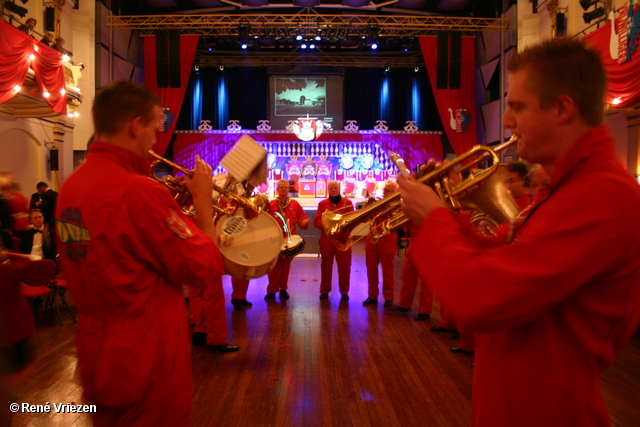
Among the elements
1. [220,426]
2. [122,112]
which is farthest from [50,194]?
[122,112]

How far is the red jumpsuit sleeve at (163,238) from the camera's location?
1.29m

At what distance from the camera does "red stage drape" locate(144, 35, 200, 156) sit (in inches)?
519

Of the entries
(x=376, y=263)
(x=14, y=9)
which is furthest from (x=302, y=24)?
(x=376, y=263)

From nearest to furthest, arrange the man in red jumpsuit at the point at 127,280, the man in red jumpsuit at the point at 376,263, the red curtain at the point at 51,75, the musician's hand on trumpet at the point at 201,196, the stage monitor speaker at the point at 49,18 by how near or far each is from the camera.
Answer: the man in red jumpsuit at the point at 127,280 → the musician's hand on trumpet at the point at 201,196 → the man in red jumpsuit at the point at 376,263 → the red curtain at the point at 51,75 → the stage monitor speaker at the point at 49,18

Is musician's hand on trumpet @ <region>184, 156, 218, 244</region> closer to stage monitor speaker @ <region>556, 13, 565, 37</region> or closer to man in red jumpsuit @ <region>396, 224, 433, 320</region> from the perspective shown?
man in red jumpsuit @ <region>396, 224, 433, 320</region>

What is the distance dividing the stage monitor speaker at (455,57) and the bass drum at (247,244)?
11.7 m

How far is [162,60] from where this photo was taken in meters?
13.1

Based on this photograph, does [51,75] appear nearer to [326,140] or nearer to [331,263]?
[331,263]

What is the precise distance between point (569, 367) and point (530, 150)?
1.56 feet

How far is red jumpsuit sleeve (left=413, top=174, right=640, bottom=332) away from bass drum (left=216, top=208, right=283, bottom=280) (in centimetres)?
232

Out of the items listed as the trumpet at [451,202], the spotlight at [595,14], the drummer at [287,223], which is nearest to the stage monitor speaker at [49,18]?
the drummer at [287,223]

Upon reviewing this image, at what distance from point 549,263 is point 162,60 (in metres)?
14.1

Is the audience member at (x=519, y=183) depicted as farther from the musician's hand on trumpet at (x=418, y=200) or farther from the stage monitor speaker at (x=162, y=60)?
the stage monitor speaker at (x=162, y=60)

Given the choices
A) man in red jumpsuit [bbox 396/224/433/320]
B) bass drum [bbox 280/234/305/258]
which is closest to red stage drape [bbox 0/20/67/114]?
bass drum [bbox 280/234/305/258]
